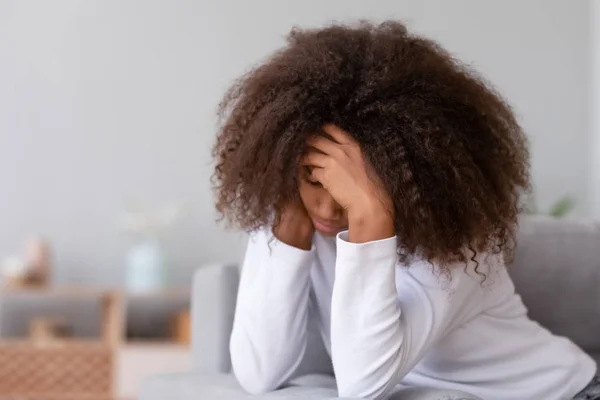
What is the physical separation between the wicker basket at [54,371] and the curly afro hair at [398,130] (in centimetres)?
254

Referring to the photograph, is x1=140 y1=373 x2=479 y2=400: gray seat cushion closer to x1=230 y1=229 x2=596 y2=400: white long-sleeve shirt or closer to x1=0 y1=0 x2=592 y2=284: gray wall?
x1=230 y1=229 x2=596 y2=400: white long-sleeve shirt

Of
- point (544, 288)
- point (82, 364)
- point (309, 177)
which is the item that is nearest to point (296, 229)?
point (309, 177)

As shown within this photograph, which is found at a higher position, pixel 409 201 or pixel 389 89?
pixel 389 89

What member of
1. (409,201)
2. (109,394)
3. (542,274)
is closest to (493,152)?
(409,201)

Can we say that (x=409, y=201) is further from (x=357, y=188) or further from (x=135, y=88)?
(x=135, y=88)

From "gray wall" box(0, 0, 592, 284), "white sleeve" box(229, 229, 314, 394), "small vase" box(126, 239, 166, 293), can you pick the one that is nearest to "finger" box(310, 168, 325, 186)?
"white sleeve" box(229, 229, 314, 394)

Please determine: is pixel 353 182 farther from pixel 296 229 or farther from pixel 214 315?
pixel 214 315

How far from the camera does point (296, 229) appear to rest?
1.35 m

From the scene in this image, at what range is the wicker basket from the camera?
3.60 m

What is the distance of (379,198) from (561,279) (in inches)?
29.0

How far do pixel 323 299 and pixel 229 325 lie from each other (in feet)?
0.75

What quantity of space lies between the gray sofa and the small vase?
218cm

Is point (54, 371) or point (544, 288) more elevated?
point (544, 288)

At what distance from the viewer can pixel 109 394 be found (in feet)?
11.9
